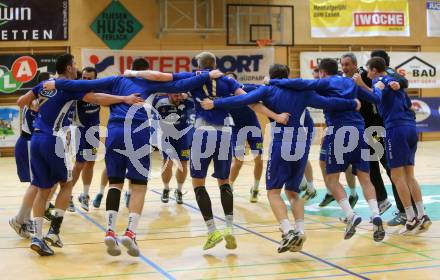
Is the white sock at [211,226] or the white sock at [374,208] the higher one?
the white sock at [374,208]

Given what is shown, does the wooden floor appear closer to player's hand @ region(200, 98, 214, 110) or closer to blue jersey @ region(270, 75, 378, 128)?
blue jersey @ region(270, 75, 378, 128)

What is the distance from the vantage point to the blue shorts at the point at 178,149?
34.0 feet

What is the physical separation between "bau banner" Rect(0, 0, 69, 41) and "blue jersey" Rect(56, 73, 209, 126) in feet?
43.8

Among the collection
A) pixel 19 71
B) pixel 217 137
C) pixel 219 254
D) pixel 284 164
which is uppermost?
pixel 19 71

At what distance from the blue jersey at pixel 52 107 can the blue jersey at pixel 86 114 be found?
2485 mm

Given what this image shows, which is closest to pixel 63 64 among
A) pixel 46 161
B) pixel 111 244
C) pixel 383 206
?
pixel 46 161

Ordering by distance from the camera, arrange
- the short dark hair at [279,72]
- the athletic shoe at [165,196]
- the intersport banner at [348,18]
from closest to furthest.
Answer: the short dark hair at [279,72] < the athletic shoe at [165,196] < the intersport banner at [348,18]

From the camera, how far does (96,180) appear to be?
13.9 metres

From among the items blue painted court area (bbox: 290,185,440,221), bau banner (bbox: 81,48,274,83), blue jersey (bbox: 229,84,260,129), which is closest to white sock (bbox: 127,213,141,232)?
blue painted court area (bbox: 290,185,440,221)

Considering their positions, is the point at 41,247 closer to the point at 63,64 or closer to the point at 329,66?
the point at 63,64

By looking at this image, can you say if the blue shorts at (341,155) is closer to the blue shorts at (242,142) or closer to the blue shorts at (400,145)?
the blue shorts at (400,145)

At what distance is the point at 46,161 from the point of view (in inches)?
271

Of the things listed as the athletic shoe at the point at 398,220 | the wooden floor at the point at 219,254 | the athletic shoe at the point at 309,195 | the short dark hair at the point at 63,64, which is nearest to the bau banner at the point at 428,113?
the athletic shoe at the point at 309,195

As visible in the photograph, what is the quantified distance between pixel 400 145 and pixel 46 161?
13.8 ft
